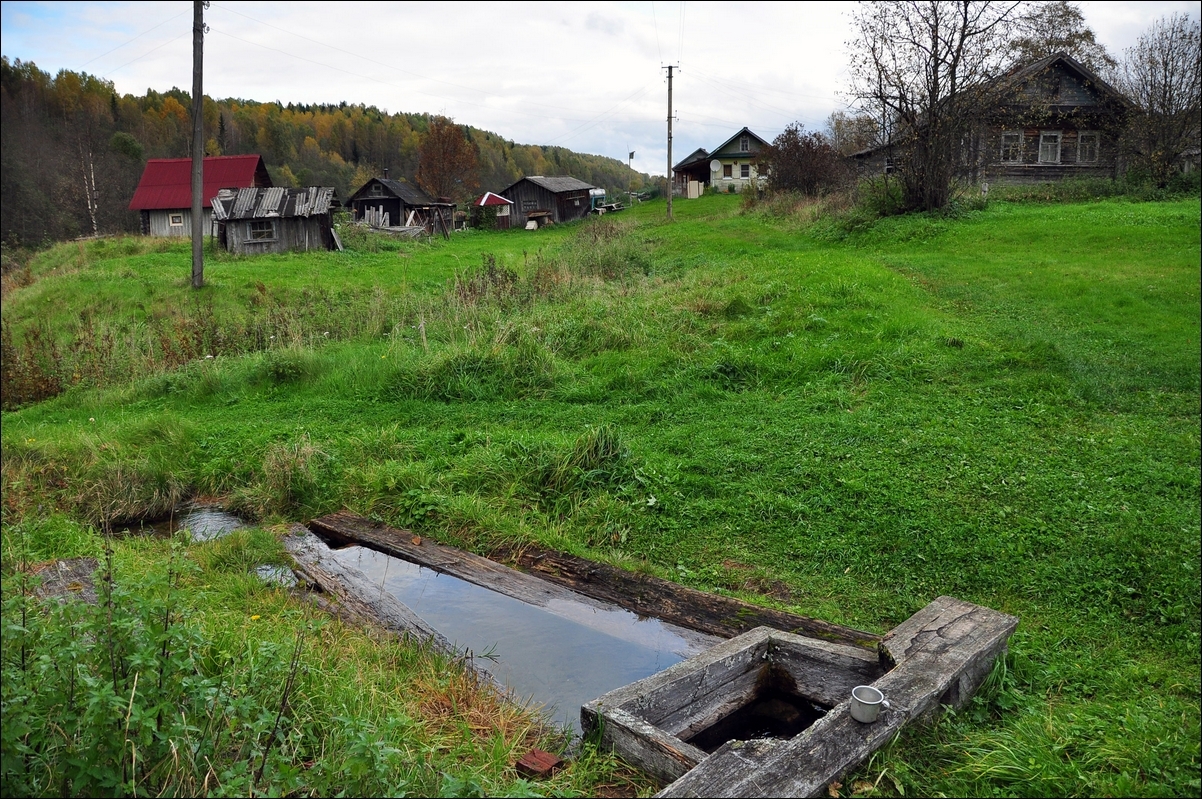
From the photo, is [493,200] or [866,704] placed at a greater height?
[493,200]

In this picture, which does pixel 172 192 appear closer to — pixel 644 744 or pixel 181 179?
pixel 181 179

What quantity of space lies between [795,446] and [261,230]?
90.4ft

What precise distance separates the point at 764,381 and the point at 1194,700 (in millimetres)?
5392

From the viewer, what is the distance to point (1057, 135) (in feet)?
81.5

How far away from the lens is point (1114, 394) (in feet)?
23.1

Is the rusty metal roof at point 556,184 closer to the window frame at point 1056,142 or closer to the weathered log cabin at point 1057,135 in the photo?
the weathered log cabin at point 1057,135

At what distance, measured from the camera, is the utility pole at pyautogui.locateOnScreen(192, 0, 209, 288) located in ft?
55.0

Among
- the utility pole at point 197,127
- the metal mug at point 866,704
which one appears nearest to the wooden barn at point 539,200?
the utility pole at point 197,127

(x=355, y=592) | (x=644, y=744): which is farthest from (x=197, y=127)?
(x=644, y=744)

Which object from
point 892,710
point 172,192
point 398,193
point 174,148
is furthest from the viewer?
point 174,148

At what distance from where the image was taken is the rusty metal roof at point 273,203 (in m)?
29.0

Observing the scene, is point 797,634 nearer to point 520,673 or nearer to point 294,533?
point 520,673

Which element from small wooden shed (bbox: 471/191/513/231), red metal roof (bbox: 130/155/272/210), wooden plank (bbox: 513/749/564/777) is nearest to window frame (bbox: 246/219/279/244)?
red metal roof (bbox: 130/155/272/210)

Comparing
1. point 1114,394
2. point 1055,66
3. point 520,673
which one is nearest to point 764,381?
point 1114,394
